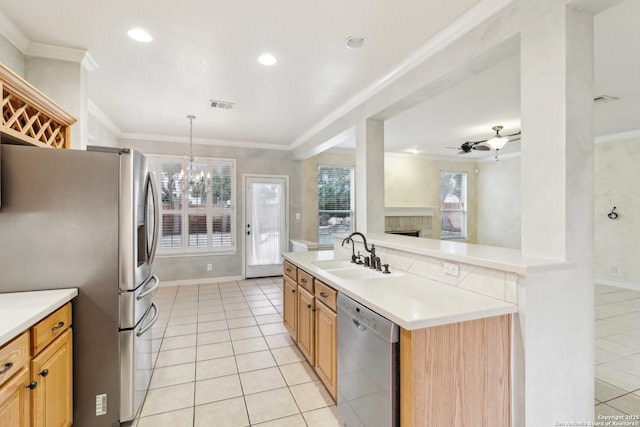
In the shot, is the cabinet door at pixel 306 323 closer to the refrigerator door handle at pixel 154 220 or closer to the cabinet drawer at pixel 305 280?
the cabinet drawer at pixel 305 280

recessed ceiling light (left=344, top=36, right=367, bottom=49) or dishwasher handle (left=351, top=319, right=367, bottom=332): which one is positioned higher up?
recessed ceiling light (left=344, top=36, right=367, bottom=49)

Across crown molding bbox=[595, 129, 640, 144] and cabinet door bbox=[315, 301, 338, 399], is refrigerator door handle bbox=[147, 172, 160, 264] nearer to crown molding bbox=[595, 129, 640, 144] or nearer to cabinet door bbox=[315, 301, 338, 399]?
cabinet door bbox=[315, 301, 338, 399]

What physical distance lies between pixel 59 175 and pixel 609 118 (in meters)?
6.56

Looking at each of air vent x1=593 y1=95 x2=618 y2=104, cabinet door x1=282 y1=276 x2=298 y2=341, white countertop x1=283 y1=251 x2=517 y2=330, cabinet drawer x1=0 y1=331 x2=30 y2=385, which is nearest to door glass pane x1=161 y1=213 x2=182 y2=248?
cabinet door x1=282 y1=276 x2=298 y2=341

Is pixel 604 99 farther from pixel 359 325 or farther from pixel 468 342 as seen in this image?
pixel 359 325

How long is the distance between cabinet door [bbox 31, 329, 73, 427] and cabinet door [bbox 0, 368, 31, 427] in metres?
0.04

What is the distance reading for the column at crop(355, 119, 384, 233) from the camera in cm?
357

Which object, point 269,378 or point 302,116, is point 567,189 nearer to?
point 269,378

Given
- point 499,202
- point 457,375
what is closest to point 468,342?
point 457,375

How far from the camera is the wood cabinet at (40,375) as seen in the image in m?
1.34

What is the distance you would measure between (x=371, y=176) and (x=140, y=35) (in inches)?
98.0

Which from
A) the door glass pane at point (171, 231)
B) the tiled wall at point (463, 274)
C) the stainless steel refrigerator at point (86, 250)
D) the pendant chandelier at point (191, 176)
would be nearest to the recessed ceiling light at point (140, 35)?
the stainless steel refrigerator at point (86, 250)

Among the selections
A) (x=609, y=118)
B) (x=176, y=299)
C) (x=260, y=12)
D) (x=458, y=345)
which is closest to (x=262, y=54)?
(x=260, y=12)

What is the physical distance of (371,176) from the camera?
3604mm
